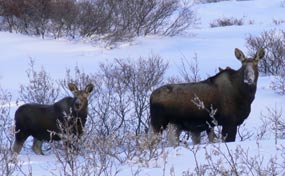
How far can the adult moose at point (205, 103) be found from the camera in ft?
33.6

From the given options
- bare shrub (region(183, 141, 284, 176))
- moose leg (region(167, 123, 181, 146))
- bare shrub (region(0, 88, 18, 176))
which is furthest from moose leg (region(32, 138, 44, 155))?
bare shrub (region(183, 141, 284, 176))

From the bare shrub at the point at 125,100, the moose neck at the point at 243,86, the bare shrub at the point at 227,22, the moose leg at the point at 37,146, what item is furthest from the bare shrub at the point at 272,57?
the bare shrub at the point at 227,22

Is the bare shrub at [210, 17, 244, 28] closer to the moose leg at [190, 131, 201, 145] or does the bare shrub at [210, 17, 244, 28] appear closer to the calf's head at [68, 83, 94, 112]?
the calf's head at [68, 83, 94, 112]

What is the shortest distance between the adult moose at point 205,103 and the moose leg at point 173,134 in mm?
16

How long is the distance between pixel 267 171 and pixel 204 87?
16.3 ft

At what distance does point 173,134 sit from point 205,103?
786mm

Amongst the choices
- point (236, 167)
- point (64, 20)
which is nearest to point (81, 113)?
point (236, 167)

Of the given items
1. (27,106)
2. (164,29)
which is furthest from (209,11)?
(27,106)

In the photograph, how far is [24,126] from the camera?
36.2 ft

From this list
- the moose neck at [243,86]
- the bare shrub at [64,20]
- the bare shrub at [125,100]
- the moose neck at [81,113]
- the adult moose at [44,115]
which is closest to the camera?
the moose neck at [243,86]

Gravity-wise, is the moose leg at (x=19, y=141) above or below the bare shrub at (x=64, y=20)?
below

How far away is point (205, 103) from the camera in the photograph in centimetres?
1027

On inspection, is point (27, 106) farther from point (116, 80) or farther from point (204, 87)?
point (116, 80)

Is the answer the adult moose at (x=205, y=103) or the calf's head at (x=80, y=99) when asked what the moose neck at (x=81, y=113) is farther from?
the adult moose at (x=205, y=103)
